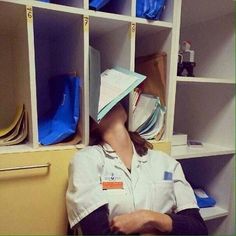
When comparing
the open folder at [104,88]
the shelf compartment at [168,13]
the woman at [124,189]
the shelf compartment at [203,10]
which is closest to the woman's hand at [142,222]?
the woman at [124,189]

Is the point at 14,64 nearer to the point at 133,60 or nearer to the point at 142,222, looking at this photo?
the point at 133,60

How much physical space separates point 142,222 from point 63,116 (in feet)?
1.68

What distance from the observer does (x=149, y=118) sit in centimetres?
117

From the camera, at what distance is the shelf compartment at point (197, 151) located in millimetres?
1221

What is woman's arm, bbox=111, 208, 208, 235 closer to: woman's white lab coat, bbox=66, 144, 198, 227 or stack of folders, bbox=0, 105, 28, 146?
woman's white lab coat, bbox=66, 144, 198, 227

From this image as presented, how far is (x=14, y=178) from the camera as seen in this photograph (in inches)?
35.4

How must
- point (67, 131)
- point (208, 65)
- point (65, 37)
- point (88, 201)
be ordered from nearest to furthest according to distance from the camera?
point (88, 201)
point (67, 131)
point (65, 37)
point (208, 65)

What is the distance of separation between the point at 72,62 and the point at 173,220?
0.71 meters

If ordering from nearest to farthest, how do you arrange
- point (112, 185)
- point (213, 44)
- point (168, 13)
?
point (112, 185), point (168, 13), point (213, 44)

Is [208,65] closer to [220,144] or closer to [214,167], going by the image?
[220,144]

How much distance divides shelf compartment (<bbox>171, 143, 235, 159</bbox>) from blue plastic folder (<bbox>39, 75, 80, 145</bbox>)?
0.51 meters

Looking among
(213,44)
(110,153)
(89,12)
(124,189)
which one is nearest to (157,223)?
(124,189)

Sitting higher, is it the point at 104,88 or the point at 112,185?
the point at 104,88

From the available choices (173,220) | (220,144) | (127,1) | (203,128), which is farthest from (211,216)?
(127,1)
